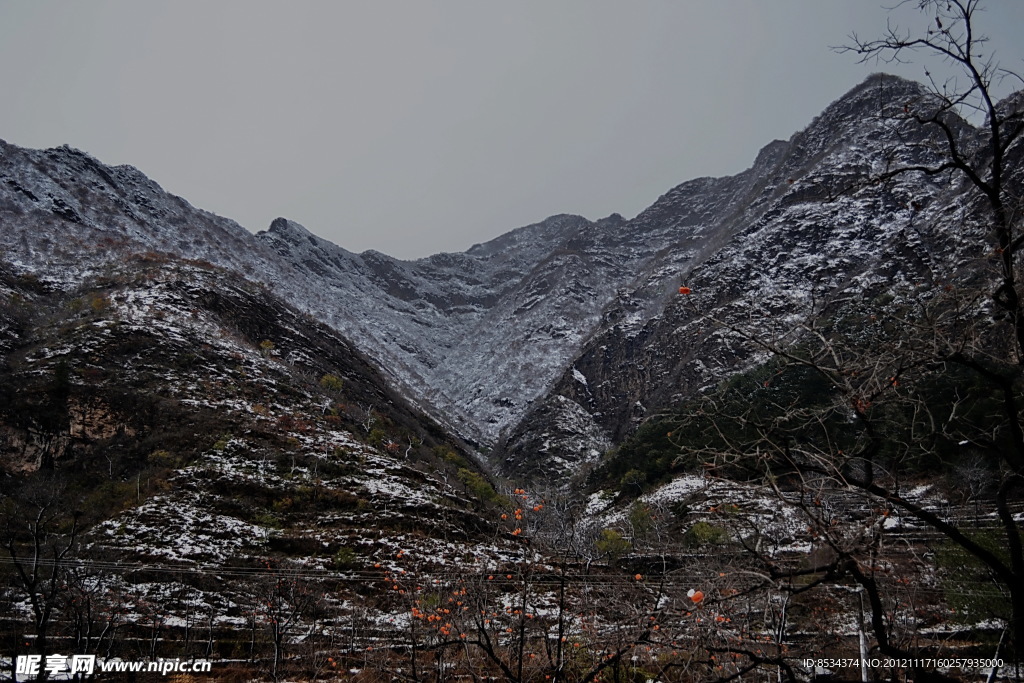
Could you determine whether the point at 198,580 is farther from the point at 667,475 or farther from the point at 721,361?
the point at 721,361

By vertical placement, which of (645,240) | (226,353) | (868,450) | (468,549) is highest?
(645,240)

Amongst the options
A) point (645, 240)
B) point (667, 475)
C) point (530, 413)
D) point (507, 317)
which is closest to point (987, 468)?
point (667, 475)

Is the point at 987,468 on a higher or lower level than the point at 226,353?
lower

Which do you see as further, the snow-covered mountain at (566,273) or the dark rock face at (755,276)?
the dark rock face at (755,276)

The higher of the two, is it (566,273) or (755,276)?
(566,273)

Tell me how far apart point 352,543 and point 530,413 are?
69221mm

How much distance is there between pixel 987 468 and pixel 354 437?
41.9 meters

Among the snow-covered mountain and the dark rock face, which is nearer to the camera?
the snow-covered mountain

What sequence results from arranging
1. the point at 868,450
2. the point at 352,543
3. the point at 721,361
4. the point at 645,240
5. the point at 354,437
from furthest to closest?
the point at 645,240 → the point at 721,361 → the point at 354,437 → the point at 352,543 → the point at 868,450

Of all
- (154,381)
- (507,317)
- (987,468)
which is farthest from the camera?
(507,317)

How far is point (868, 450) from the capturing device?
356 cm

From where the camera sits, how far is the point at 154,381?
119 ft

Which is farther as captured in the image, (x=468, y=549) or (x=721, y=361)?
(x=721, y=361)

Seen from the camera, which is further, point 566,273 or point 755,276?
point 566,273
